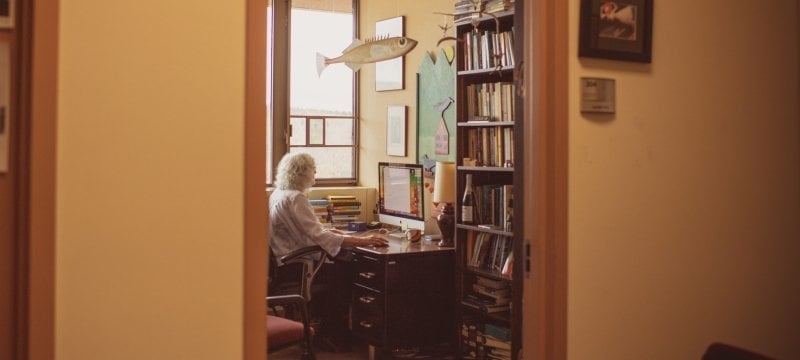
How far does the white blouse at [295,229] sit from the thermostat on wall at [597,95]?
259 centimetres

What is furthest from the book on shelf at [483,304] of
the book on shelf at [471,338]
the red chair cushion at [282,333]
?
the red chair cushion at [282,333]

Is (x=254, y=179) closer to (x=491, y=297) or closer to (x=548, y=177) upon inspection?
(x=548, y=177)

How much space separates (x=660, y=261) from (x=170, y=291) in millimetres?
1582

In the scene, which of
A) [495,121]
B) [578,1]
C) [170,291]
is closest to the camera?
[170,291]

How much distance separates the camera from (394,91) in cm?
565

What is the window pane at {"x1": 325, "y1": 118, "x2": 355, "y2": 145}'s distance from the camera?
5961 mm

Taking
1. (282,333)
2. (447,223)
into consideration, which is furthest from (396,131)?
(282,333)

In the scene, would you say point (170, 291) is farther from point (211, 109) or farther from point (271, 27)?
point (271, 27)

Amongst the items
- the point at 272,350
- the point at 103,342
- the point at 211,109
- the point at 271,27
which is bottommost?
the point at 272,350

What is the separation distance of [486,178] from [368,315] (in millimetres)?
1079

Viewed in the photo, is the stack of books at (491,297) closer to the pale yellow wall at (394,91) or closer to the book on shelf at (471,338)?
the book on shelf at (471,338)

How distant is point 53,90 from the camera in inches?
61.0

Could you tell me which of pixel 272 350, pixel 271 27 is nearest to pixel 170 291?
pixel 272 350

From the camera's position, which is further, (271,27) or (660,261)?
(271,27)
